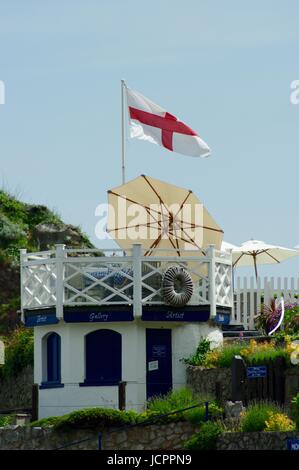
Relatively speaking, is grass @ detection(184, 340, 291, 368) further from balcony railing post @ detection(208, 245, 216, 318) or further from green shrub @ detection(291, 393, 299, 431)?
green shrub @ detection(291, 393, 299, 431)

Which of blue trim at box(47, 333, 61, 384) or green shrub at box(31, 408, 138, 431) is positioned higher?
blue trim at box(47, 333, 61, 384)

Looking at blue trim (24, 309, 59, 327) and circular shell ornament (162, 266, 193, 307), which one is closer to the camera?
circular shell ornament (162, 266, 193, 307)

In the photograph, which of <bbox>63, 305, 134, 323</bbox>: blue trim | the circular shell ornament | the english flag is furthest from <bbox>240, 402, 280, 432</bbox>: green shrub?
the english flag

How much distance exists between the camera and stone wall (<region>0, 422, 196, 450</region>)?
195 ft

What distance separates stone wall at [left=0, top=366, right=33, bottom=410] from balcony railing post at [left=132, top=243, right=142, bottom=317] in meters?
6.97

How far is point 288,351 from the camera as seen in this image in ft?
200

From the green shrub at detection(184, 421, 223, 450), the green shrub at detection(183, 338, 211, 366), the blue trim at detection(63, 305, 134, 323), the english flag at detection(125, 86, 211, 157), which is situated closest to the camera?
the green shrub at detection(184, 421, 223, 450)

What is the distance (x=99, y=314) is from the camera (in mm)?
63625

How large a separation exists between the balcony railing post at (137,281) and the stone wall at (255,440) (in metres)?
6.99

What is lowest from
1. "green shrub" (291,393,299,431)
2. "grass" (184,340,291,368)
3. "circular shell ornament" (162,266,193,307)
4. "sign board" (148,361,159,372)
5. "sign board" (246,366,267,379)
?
"green shrub" (291,393,299,431)

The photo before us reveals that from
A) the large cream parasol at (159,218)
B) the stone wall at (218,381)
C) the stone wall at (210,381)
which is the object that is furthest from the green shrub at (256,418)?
the large cream parasol at (159,218)

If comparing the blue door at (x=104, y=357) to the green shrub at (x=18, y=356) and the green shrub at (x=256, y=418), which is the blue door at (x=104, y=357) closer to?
the green shrub at (x=18, y=356)

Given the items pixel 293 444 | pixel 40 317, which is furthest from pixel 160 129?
pixel 293 444
